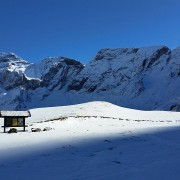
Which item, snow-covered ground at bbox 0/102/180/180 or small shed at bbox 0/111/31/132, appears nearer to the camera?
snow-covered ground at bbox 0/102/180/180

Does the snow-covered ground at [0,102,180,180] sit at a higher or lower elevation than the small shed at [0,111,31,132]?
lower

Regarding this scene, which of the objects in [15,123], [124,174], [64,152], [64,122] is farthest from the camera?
[64,122]

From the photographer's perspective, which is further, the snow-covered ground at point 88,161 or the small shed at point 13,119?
the small shed at point 13,119

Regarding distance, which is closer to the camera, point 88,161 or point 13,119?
point 88,161

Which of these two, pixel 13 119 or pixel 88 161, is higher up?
pixel 13 119

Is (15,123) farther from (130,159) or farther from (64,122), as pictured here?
(130,159)

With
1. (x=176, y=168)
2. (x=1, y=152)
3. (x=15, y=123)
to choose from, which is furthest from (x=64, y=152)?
(x=15, y=123)

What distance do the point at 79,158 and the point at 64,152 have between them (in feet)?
7.15

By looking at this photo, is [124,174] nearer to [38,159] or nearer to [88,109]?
[38,159]

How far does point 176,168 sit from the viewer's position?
12.6 metres

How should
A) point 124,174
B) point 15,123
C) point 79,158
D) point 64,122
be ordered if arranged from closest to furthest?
point 124,174 < point 79,158 < point 15,123 < point 64,122

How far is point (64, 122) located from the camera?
40.9 metres

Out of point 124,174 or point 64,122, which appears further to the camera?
point 64,122

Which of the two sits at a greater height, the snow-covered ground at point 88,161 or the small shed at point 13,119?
the small shed at point 13,119
